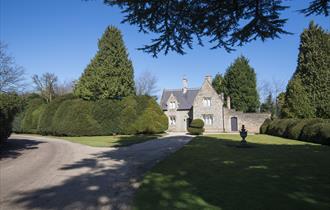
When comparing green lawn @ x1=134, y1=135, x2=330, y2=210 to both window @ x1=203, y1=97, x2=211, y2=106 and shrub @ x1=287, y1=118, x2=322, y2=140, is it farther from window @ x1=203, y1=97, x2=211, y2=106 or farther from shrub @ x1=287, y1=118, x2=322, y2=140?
window @ x1=203, y1=97, x2=211, y2=106

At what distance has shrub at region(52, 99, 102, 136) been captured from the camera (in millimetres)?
32781

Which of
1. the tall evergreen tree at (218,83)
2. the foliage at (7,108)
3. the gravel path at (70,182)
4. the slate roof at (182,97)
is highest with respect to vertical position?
the tall evergreen tree at (218,83)

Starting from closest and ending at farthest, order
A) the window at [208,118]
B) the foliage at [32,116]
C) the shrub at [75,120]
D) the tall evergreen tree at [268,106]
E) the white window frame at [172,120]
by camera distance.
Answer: the shrub at [75,120], the foliage at [32,116], the window at [208,118], the white window frame at [172,120], the tall evergreen tree at [268,106]

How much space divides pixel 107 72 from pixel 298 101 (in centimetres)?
1999

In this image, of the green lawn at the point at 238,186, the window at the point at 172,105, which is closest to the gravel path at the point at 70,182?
the green lawn at the point at 238,186

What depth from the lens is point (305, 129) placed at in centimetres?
2358

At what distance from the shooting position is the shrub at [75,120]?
32.8m

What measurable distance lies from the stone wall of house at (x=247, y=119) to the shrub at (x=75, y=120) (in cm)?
1834

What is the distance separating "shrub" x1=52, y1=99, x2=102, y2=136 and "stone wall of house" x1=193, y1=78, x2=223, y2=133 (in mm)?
15573

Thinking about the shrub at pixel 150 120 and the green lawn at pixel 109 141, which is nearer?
the green lawn at pixel 109 141

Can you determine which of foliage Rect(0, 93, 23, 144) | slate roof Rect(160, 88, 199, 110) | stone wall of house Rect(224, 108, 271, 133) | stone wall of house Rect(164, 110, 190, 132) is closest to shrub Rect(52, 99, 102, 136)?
foliage Rect(0, 93, 23, 144)

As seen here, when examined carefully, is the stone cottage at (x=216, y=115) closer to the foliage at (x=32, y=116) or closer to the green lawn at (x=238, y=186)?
the foliage at (x=32, y=116)

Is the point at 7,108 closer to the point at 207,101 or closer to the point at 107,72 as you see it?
the point at 107,72

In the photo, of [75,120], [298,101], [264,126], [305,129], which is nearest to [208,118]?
[264,126]
